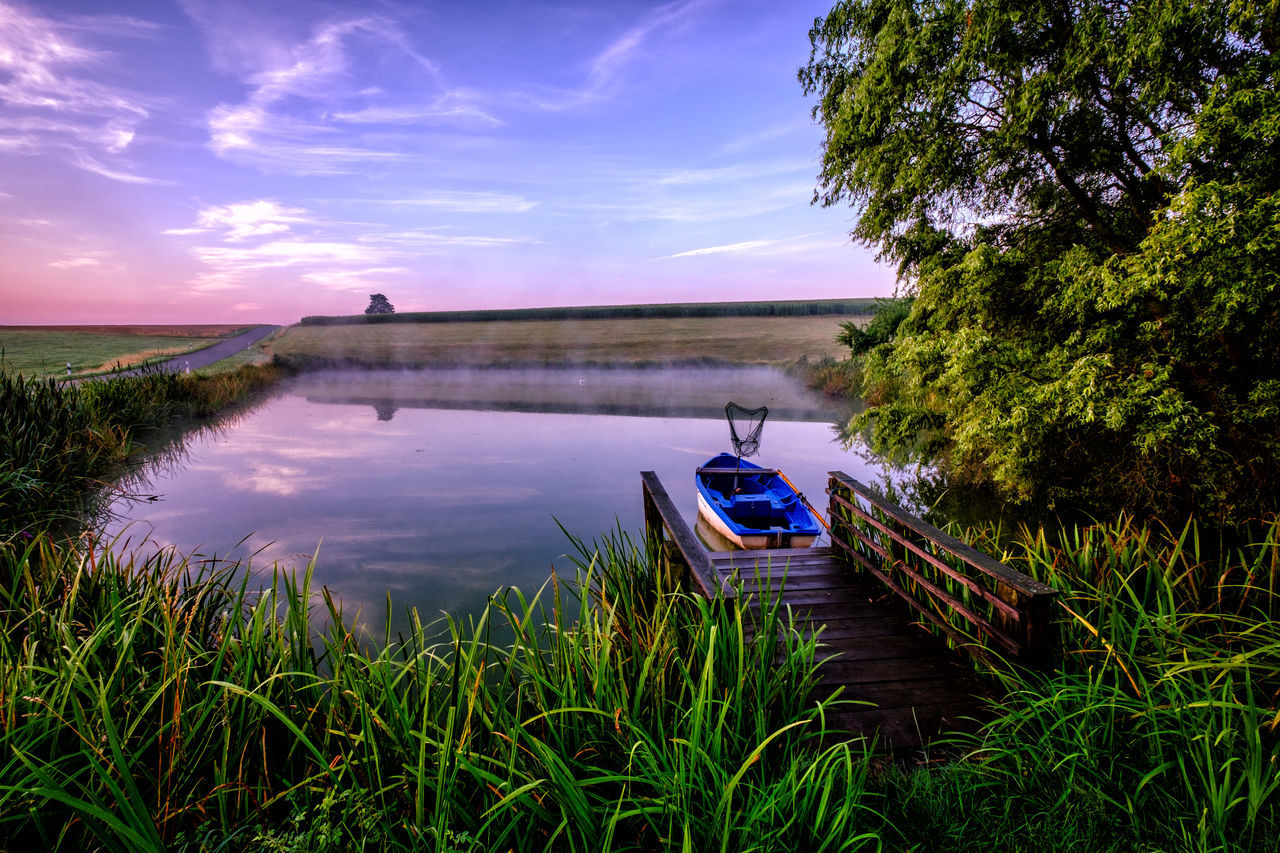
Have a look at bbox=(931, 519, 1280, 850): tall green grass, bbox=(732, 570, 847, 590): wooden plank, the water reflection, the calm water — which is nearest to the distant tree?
the water reflection

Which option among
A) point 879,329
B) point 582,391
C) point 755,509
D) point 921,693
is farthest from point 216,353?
point 921,693

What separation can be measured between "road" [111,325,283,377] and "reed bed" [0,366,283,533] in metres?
6.84

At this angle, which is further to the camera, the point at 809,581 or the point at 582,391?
the point at 582,391

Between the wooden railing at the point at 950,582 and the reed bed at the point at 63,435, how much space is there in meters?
8.88

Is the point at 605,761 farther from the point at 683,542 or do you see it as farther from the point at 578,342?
the point at 578,342

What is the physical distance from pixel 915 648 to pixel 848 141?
9.36 m

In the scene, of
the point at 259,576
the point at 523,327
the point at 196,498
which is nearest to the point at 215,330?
the point at 523,327

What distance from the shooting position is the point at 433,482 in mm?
12945

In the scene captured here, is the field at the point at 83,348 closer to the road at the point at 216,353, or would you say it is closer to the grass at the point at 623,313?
the road at the point at 216,353

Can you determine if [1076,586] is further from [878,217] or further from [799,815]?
[878,217]

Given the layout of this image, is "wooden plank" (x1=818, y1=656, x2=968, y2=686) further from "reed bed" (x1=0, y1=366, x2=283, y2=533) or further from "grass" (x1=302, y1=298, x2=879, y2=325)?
"grass" (x1=302, y1=298, x2=879, y2=325)

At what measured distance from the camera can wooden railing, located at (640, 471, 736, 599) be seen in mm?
3404

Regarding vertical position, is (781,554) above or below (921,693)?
below

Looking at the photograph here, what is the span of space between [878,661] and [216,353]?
2155 inches
